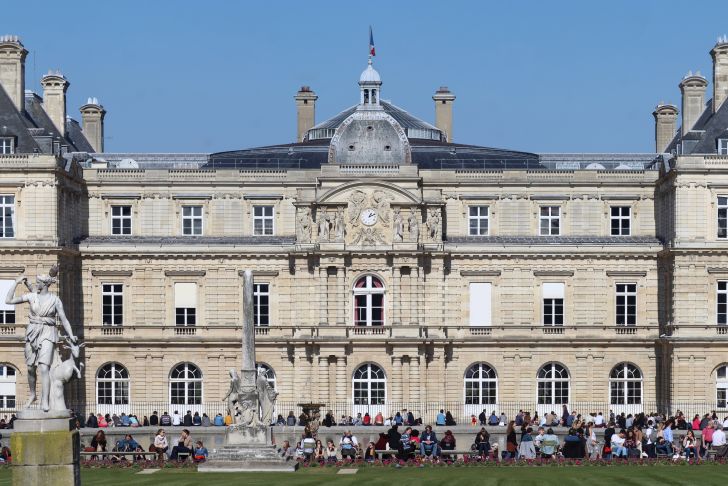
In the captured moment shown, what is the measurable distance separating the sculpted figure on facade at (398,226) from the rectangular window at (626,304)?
35.4ft

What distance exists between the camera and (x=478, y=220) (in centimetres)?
8481

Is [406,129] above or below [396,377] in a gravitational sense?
above

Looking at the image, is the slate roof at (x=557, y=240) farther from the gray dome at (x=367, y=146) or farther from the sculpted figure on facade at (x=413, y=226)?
the gray dome at (x=367, y=146)

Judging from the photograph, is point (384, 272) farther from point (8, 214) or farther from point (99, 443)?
point (99, 443)

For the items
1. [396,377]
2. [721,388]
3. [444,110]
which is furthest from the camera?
[444,110]

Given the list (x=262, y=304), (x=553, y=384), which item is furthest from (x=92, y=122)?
(x=553, y=384)

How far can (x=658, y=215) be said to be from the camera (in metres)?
84.2

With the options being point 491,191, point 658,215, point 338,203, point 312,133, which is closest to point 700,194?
point 658,215

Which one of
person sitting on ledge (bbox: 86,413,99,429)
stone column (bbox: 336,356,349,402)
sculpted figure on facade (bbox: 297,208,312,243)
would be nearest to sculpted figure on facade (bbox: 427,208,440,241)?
sculpted figure on facade (bbox: 297,208,312,243)

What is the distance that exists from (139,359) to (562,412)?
20087 millimetres

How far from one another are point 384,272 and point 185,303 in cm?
968

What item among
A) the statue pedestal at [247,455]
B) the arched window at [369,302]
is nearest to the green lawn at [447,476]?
the statue pedestal at [247,455]

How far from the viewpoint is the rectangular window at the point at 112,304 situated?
83.4 meters

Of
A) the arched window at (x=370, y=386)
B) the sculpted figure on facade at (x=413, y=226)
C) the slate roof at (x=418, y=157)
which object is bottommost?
the arched window at (x=370, y=386)
